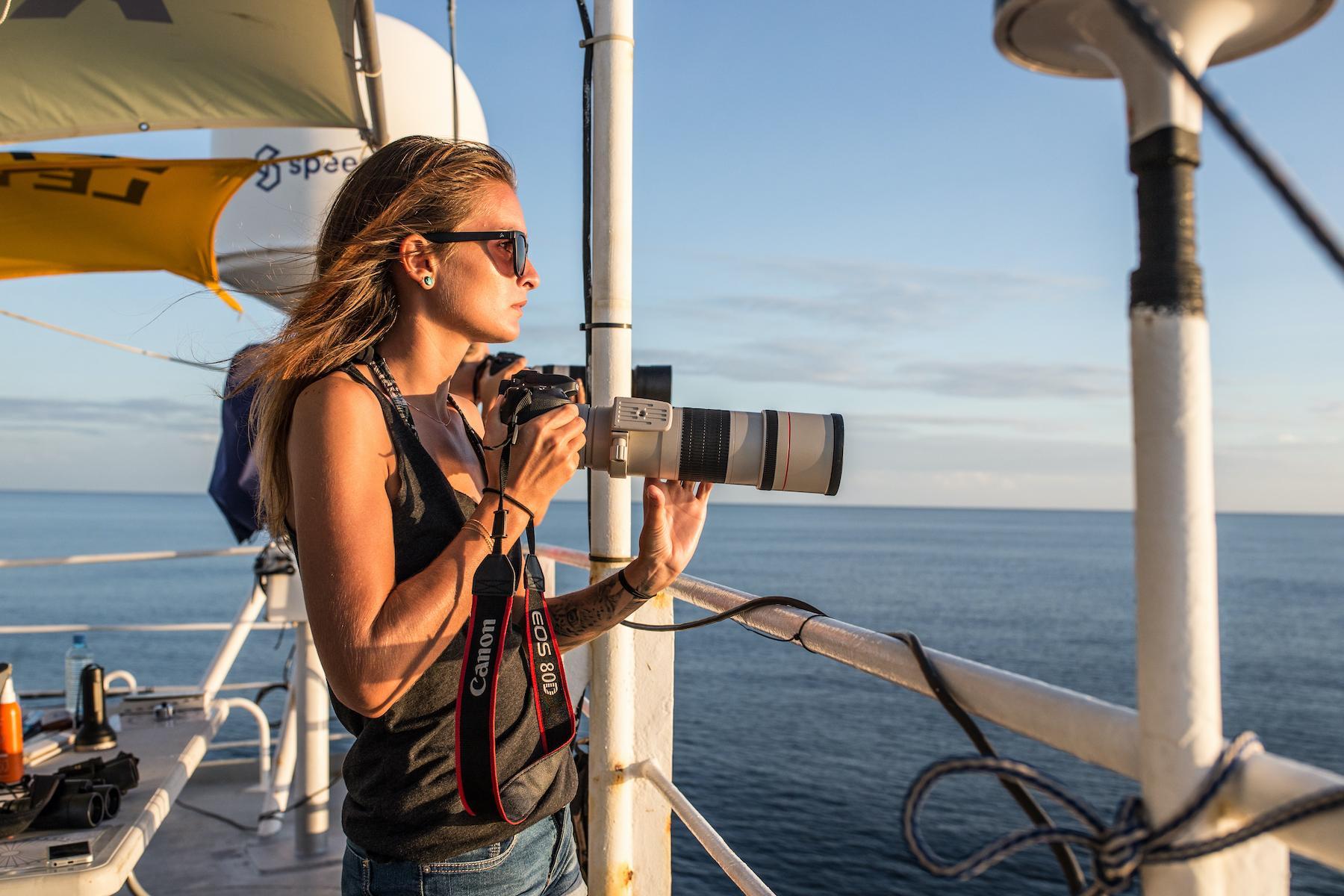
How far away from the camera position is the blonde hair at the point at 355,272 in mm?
1289

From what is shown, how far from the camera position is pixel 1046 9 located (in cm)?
61

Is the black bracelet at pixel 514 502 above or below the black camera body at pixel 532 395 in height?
below

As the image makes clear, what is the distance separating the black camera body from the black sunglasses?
0.50 feet

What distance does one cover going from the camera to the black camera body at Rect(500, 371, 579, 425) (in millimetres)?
1358

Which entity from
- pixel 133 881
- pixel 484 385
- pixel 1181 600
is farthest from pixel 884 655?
pixel 133 881

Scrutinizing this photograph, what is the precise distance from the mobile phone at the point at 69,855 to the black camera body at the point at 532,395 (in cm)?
121

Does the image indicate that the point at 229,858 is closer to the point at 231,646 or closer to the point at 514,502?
the point at 231,646

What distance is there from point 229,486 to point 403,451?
3519 millimetres

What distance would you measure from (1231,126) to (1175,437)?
18 cm

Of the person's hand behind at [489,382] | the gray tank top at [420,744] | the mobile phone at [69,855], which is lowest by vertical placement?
the mobile phone at [69,855]

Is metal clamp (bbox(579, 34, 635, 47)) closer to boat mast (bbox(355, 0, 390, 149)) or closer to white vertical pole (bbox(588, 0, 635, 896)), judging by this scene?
white vertical pole (bbox(588, 0, 635, 896))

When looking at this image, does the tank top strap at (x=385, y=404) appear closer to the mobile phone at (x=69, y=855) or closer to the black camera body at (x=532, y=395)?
the black camera body at (x=532, y=395)

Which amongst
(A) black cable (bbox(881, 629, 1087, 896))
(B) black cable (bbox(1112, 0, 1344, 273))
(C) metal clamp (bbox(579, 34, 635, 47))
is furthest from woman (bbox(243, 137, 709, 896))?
(B) black cable (bbox(1112, 0, 1344, 273))

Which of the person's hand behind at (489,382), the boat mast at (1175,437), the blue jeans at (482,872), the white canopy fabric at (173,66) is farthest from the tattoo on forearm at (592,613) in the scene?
the white canopy fabric at (173,66)
